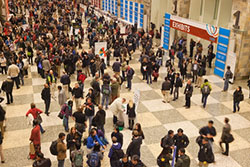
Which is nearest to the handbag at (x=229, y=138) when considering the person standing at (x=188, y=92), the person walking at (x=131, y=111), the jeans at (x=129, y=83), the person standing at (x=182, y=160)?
the person standing at (x=182, y=160)

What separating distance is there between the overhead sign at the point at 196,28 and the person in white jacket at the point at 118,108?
31.3ft

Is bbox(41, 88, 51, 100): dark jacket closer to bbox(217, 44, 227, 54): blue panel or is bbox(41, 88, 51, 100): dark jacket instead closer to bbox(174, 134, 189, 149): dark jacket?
bbox(174, 134, 189, 149): dark jacket

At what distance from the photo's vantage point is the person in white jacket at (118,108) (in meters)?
11.8

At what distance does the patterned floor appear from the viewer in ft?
34.8

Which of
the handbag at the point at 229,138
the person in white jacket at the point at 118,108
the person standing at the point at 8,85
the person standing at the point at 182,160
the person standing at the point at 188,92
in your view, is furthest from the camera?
the person standing at the point at 8,85

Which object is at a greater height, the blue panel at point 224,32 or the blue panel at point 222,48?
the blue panel at point 224,32

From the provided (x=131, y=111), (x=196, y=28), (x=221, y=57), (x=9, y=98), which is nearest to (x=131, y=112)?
(x=131, y=111)

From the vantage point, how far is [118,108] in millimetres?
11867

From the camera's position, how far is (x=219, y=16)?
2245 centimetres

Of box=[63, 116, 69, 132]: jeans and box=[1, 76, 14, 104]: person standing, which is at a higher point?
box=[1, 76, 14, 104]: person standing

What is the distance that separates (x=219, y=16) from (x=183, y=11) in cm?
284

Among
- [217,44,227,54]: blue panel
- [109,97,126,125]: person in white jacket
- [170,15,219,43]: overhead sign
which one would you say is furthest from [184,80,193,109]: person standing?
[170,15,219,43]: overhead sign

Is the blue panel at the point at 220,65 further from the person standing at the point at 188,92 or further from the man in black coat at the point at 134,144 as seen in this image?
the man in black coat at the point at 134,144

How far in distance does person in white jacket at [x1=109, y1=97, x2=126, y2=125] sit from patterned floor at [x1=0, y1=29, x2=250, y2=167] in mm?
554
